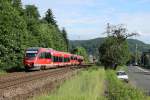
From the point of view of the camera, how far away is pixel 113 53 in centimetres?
8438

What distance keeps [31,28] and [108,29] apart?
49.8ft

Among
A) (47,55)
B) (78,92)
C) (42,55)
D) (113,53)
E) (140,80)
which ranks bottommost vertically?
(140,80)

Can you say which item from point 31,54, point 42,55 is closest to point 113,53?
point 42,55

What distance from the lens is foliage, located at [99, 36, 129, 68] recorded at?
83775 millimetres

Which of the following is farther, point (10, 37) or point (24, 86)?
point (10, 37)

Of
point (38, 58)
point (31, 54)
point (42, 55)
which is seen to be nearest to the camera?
point (31, 54)

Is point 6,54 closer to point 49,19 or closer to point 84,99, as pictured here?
point 84,99

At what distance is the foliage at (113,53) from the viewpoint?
275 feet

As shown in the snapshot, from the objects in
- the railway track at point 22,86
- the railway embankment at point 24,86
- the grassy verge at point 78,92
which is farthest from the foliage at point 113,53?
the grassy verge at point 78,92

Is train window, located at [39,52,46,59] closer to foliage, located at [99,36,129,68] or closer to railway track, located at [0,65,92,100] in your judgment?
railway track, located at [0,65,92,100]

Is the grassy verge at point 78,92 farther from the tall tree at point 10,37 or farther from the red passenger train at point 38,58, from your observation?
the tall tree at point 10,37

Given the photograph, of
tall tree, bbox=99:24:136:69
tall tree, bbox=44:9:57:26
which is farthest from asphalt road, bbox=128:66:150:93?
tall tree, bbox=44:9:57:26

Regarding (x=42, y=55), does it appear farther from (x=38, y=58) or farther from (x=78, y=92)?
(x=78, y=92)

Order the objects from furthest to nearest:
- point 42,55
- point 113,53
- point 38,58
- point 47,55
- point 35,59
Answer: point 113,53 → point 47,55 → point 42,55 → point 38,58 → point 35,59
